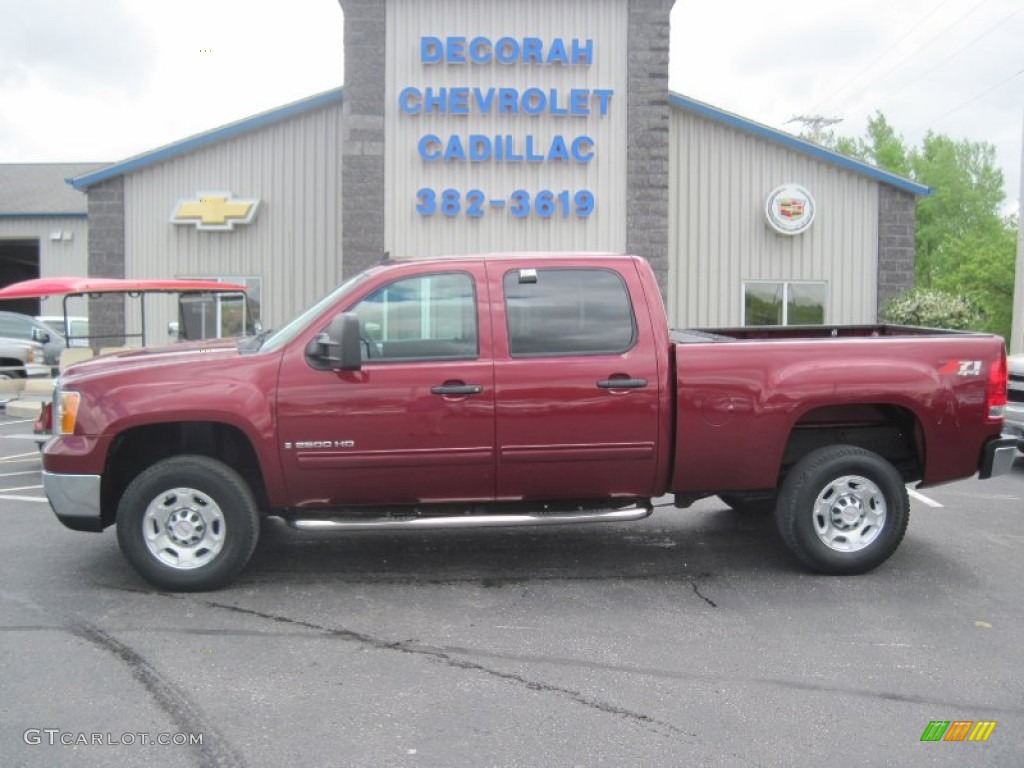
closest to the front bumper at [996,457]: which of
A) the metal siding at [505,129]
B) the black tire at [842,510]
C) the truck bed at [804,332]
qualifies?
the black tire at [842,510]

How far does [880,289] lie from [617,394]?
1392 cm

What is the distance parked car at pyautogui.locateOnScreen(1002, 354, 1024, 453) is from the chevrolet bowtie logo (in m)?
12.6

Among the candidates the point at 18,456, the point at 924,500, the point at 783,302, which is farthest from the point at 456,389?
the point at 783,302

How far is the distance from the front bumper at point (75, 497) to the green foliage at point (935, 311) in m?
13.7

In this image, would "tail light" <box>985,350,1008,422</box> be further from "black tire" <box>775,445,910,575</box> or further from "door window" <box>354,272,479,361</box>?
"door window" <box>354,272,479,361</box>

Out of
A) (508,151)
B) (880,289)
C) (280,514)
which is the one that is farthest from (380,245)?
(280,514)

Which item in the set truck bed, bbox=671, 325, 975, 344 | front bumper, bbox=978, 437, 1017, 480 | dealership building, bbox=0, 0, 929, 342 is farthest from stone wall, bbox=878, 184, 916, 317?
front bumper, bbox=978, 437, 1017, 480

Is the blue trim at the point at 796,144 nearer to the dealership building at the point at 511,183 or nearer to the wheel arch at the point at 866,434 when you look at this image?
the dealership building at the point at 511,183

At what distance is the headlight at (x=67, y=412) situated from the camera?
5930 mm

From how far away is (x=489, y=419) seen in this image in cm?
599

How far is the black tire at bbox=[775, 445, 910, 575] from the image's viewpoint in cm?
634

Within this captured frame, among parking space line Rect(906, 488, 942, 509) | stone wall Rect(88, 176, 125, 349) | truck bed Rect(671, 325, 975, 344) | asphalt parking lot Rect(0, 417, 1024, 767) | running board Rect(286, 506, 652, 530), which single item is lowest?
asphalt parking lot Rect(0, 417, 1024, 767)

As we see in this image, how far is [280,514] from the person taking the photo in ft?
20.6

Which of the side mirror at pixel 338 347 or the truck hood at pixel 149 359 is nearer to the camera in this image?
the side mirror at pixel 338 347
